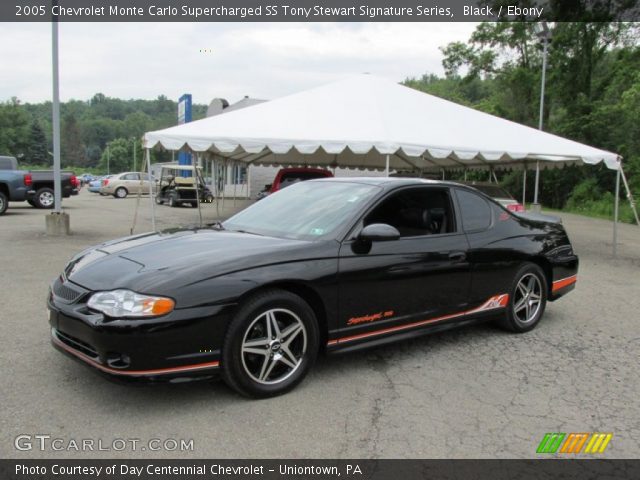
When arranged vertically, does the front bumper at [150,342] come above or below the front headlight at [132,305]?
below

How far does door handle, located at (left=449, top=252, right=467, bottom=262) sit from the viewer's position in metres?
4.46

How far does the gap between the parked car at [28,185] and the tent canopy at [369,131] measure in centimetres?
767

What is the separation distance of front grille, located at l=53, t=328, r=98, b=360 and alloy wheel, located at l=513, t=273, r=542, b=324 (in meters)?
3.81

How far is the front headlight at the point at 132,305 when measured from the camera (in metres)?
3.06

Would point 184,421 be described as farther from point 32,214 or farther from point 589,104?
point 589,104

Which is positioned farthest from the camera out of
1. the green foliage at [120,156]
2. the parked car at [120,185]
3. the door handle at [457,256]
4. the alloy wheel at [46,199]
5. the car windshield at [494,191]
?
the green foliage at [120,156]

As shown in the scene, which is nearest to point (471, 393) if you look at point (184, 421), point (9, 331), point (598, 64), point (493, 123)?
point (184, 421)

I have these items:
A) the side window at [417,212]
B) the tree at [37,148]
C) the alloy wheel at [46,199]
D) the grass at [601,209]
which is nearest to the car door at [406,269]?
the side window at [417,212]

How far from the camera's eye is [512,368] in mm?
4262

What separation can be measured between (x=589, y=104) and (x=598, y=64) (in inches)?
156

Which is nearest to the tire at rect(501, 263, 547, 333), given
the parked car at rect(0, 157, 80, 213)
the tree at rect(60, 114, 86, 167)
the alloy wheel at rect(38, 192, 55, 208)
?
the parked car at rect(0, 157, 80, 213)

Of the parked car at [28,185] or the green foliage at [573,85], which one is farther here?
the green foliage at [573,85]

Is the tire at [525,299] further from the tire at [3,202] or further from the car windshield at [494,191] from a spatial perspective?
the tire at [3,202]

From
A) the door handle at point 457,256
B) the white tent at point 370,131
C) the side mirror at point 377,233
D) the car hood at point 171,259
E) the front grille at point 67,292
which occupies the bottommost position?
the front grille at point 67,292
